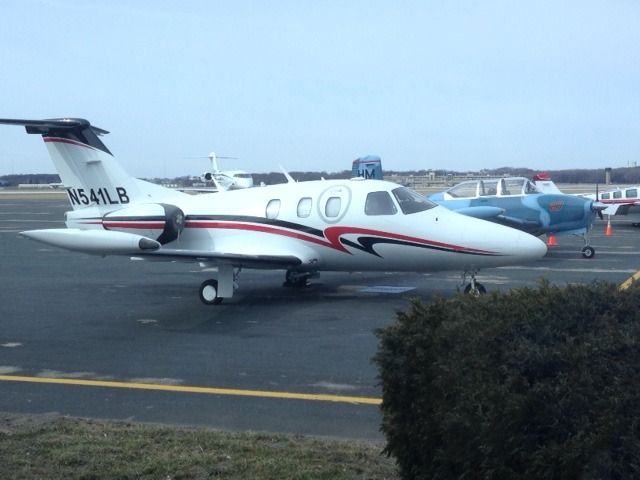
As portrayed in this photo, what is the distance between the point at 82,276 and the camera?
2002 cm

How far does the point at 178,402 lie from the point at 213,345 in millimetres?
3131

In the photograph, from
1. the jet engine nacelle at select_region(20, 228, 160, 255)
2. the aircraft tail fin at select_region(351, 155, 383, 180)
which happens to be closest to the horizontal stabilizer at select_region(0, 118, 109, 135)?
the jet engine nacelle at select_region(20, 228, 160, 255)

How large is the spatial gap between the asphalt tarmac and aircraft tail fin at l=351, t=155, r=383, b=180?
1930 centimetres

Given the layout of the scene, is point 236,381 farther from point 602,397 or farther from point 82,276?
point 82,276

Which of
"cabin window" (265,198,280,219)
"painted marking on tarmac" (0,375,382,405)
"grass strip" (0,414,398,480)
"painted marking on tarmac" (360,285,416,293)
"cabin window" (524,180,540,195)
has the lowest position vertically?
"painted marking on tarmac" (0,375,382,405)

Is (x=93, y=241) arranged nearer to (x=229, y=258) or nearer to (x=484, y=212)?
(x=229, y=258)

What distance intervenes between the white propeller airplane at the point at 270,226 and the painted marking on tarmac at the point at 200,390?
415 cm

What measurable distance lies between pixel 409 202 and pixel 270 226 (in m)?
2.63

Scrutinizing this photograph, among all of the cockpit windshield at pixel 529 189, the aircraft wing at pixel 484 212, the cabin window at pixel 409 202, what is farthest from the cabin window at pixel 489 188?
the cabin window at pixel 409 202

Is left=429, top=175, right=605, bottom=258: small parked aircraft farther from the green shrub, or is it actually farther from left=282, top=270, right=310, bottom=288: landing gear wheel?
the green shrub

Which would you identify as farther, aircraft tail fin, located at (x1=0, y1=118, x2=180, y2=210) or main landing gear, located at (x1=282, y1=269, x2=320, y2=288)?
main landing gear, located at (x1=282, y1=269, x2=320, y2=288)

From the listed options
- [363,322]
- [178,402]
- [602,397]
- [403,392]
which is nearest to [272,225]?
[363,322]

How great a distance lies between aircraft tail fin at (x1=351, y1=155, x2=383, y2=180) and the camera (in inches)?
1583

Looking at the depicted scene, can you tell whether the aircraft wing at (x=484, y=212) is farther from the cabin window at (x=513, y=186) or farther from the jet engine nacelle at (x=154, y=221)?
the jet engine nacelle at (x=154, y=221)
